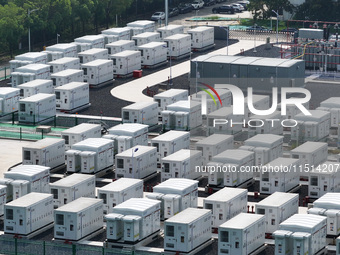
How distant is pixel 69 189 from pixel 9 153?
18.4m

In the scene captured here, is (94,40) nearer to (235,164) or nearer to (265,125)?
(265,125)

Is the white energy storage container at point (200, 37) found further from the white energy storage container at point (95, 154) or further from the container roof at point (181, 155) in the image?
the container roof at point (181, 155)

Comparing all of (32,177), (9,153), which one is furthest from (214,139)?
(9,153)

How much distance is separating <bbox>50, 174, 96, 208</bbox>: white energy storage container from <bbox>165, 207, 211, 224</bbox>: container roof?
967cm

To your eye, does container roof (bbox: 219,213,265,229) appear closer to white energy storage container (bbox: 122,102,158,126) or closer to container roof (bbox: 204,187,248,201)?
container roof (bbox: 204,187,248,201)

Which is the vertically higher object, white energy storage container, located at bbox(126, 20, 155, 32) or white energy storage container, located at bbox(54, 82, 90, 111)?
white energy storage container, located at bbox(126, 20, 155, 32)

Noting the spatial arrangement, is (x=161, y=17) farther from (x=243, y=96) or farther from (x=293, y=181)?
(x=293, y=181)

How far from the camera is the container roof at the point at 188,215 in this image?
243 feet

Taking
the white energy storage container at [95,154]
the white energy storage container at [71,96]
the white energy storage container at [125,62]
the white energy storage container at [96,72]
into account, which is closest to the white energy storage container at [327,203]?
the white energy storage container at [95,154]

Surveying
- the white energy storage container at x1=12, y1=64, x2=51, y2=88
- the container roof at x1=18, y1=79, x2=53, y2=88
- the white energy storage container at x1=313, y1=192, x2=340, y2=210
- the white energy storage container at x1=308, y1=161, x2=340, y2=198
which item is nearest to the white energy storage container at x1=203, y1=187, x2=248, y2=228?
the white energy storage container at x1=313, y1=192, x2=340, y2=210

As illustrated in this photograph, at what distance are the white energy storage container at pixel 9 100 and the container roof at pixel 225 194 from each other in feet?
124

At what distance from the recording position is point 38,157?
3629 inches

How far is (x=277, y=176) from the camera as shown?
3376 inches

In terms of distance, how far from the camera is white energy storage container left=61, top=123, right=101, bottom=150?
3802 inches
